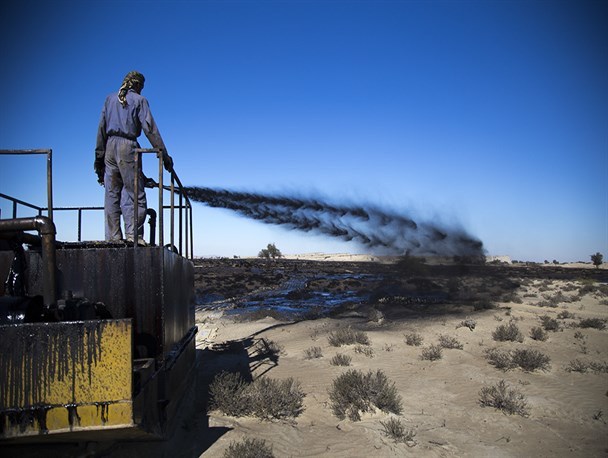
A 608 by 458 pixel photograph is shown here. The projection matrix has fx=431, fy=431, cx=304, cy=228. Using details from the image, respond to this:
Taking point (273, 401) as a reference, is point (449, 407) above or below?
below

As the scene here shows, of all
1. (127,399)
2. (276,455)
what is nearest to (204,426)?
(276,455)

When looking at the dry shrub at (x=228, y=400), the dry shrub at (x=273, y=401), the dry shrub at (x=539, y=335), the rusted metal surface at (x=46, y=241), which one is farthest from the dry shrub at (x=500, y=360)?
the rusted metal surface at (x=46, y=241)

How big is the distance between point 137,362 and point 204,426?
295 centimetres

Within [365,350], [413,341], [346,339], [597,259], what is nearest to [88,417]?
[365,350]

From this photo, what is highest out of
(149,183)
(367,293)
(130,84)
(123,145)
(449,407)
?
(130,84)

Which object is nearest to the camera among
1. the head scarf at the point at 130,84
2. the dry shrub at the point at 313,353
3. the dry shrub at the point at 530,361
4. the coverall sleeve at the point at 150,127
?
the coverall sleeve at the point at 150,127

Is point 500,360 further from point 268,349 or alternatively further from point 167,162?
point 167,162

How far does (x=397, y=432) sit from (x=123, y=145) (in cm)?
572

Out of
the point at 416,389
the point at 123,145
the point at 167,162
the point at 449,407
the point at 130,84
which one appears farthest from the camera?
the point at 416,389

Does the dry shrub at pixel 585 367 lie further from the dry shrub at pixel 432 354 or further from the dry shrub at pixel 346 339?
the dry shrub at pixel 346 339

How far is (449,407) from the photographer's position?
7984mm

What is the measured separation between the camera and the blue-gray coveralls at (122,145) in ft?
18.8

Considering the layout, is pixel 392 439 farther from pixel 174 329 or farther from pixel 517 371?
pixel 517 371

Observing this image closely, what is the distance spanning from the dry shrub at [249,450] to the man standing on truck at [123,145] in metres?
3.01
